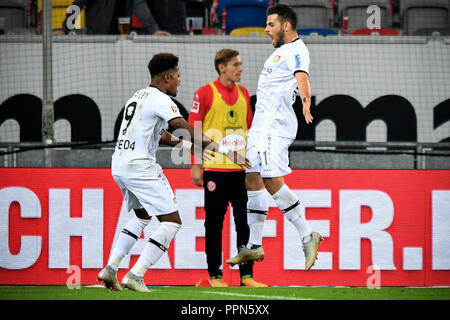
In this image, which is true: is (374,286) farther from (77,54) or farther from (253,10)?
(253,10)

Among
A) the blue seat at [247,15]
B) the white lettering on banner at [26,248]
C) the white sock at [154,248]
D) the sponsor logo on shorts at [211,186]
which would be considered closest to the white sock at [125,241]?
the white sock at [154,248]

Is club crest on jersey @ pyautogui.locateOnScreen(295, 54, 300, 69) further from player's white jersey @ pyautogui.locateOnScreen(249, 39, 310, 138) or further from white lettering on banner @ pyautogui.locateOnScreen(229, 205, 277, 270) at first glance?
white lettering on banner @ pyautogui.locateOnScreen(229, 205, 277, 270)

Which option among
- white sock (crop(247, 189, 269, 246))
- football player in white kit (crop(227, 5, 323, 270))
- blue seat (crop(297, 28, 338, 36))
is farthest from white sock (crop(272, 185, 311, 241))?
blue seat (crop(297, 28, 338, 36))

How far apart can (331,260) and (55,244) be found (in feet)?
9.06

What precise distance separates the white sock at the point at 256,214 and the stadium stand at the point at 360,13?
609cm

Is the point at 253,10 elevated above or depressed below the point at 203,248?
above

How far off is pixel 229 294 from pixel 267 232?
1894 millimetres

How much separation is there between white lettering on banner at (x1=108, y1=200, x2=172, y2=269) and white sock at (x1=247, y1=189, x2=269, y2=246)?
1.40m

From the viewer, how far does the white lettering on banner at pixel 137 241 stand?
8227 mm

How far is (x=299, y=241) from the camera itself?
830 cm

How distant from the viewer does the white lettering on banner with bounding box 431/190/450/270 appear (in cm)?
831

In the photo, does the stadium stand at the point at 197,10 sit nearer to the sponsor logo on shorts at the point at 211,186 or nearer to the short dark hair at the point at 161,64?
the sponsor logo on shorts at the point at 211,186

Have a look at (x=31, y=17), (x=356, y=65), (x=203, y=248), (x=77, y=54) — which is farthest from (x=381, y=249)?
(x=31, y=17)

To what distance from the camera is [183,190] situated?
8.37 metres
